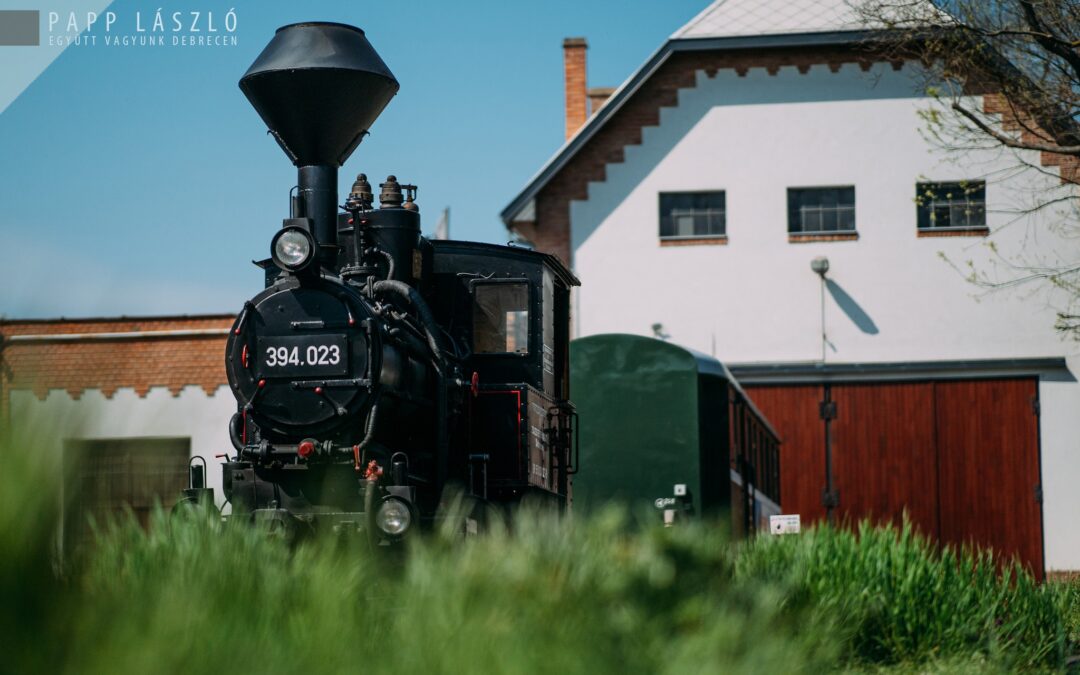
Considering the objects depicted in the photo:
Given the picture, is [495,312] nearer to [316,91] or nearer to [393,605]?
[316,91]

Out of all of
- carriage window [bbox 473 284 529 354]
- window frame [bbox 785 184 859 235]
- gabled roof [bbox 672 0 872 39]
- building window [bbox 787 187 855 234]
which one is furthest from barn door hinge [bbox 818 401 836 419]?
carriage window [bbox 473 284 529 354]

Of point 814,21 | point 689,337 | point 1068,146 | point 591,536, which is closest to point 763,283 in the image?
point 689,337

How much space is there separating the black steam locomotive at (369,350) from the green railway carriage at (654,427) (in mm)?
2964

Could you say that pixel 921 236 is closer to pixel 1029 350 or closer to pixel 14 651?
pixel 1029 350

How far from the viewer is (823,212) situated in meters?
23.6

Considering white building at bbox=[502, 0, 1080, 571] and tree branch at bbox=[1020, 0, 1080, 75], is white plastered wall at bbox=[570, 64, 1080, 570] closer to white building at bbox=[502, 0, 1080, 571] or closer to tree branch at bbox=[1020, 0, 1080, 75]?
white building at bbox=[502, 0, 1080, 571]

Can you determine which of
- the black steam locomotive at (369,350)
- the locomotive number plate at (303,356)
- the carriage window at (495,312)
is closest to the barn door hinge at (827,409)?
the black steam locomotive at (369,350)

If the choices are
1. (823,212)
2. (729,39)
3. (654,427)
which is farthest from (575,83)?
(654,427)

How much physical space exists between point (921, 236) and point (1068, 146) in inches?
362

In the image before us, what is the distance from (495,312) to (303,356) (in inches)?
77.0

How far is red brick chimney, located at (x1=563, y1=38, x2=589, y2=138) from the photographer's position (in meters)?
26.7

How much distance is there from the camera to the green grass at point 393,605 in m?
3.50

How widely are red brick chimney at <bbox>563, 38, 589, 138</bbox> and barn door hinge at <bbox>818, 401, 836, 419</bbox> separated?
7.45 meters

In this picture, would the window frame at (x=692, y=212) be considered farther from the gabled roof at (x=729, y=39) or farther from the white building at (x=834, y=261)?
the gabled roof at (x=729, y=39)
